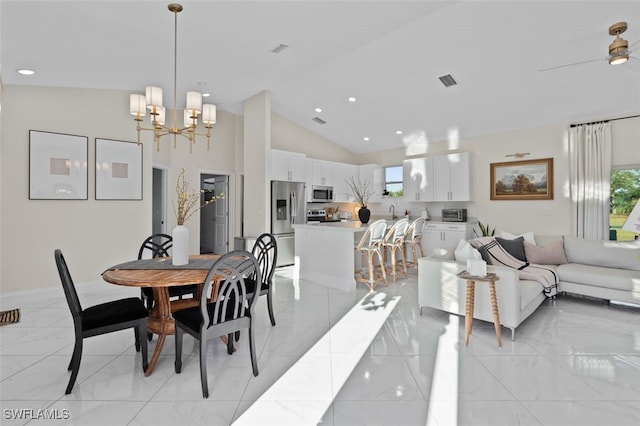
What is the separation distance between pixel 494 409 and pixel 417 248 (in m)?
4.88

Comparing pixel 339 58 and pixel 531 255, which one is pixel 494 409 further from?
pixel 339 58

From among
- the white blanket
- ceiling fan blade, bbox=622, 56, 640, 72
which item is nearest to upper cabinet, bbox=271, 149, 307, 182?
the white blanket

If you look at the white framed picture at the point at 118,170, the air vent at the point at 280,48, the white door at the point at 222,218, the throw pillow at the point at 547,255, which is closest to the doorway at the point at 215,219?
the white door at the point at 222,218

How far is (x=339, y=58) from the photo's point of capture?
4555 mm

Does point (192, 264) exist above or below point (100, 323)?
above

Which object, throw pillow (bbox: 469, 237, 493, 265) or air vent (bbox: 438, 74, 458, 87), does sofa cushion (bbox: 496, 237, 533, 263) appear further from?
air vent (bbox: 438, 74, 458, 87)

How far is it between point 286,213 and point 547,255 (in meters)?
4.23

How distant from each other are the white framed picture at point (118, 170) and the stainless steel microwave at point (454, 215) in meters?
5.45

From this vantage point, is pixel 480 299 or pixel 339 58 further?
pixel 339 58

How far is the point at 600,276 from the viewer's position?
151 inches

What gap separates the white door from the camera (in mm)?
6906

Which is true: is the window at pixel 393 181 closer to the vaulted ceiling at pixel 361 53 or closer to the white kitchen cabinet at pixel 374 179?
the white kitchen cabinet at pixel 374 179

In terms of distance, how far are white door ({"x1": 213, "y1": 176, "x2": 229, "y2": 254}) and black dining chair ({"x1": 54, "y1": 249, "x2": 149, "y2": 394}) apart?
4.46 meters

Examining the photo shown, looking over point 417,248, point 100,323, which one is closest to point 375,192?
point 417,248
